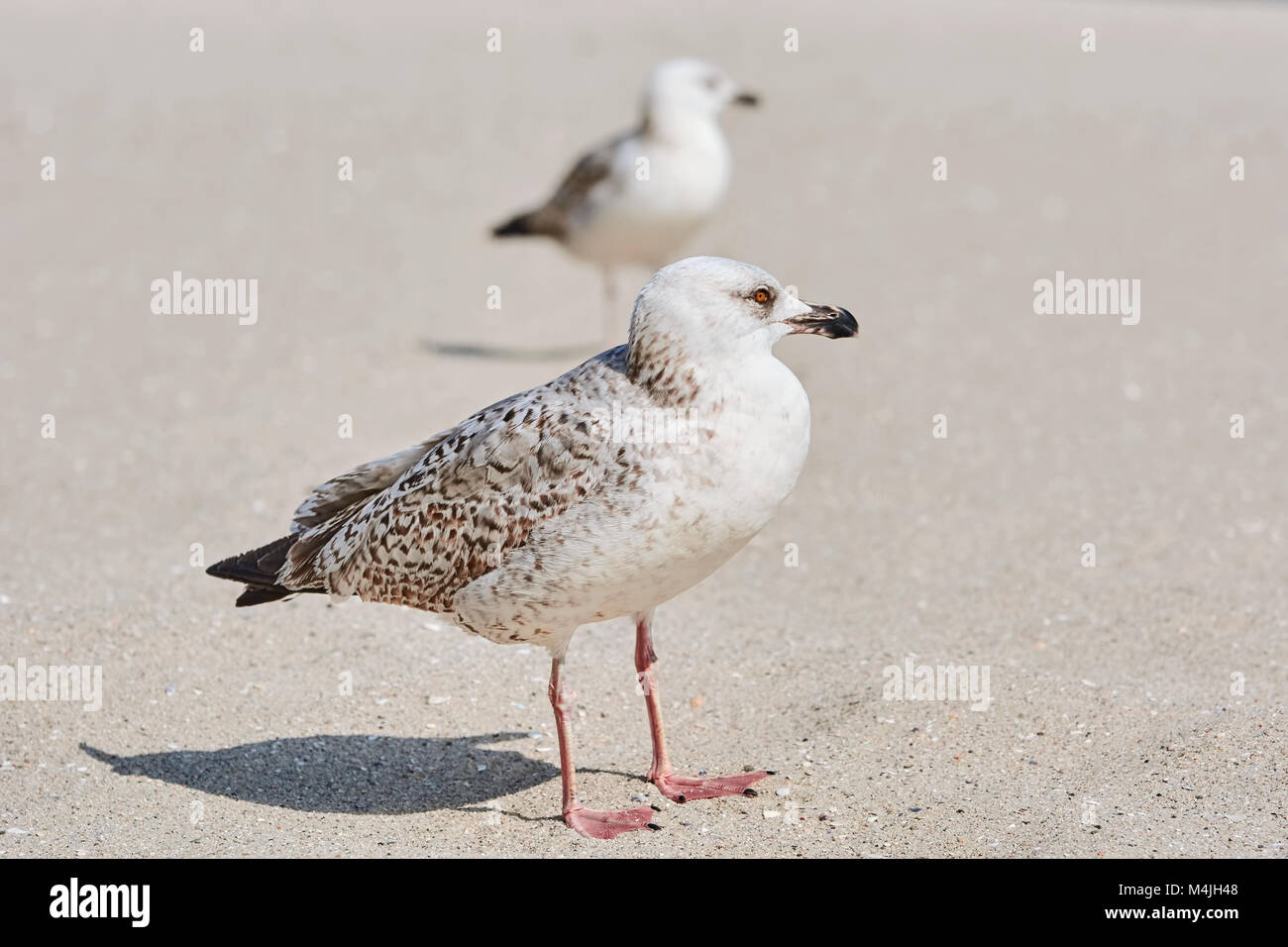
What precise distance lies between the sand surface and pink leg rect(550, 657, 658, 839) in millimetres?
91

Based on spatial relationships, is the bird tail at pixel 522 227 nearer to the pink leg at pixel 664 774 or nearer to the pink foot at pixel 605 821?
the pink leg at pixel 664 774

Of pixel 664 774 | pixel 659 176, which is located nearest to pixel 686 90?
pixel 659 176

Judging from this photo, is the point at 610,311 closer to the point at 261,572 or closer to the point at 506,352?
the point at 506,352

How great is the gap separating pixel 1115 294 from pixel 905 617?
7.01 meters

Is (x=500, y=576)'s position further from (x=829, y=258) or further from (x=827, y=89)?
(x=827, y=89)

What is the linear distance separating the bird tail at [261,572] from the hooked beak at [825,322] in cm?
237

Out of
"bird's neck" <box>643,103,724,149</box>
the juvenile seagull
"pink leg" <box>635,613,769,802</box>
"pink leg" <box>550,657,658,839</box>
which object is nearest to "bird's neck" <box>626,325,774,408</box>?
the juvenile seagull

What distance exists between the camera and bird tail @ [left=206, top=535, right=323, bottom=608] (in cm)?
670

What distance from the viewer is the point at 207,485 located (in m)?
11.0

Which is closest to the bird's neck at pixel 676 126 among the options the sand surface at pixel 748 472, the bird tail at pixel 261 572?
the sand surface at pixel 748 472

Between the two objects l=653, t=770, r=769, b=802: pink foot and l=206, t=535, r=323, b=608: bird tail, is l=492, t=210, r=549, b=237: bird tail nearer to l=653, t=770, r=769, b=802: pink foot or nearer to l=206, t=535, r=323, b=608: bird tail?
l=206, t=535, r=323, b=608: bird tail

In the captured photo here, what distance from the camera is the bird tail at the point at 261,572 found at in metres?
6.70

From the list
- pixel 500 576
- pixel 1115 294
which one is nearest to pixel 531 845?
pixel 500 576

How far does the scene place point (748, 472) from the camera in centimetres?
559
